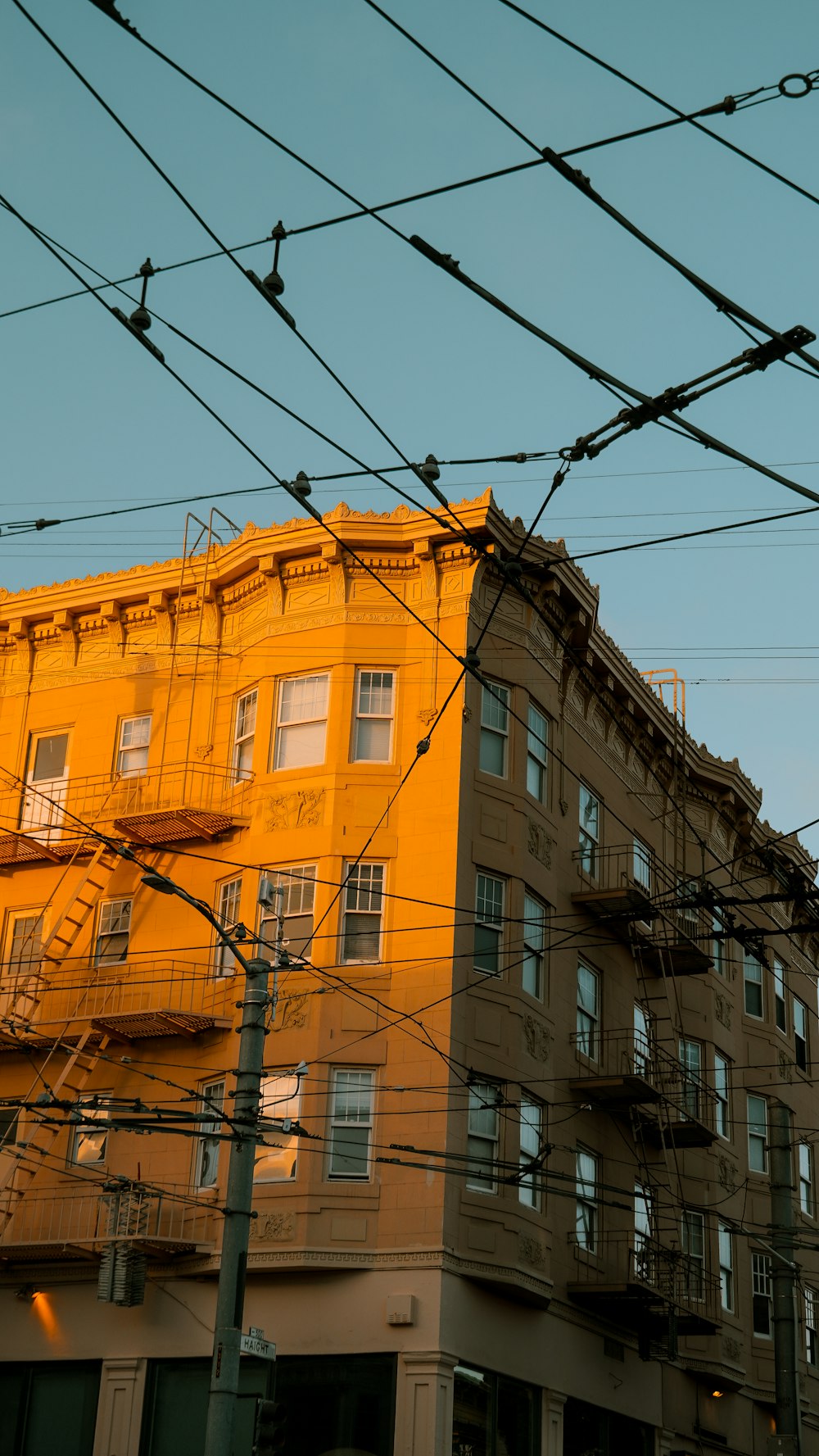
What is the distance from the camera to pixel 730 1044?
3709cm

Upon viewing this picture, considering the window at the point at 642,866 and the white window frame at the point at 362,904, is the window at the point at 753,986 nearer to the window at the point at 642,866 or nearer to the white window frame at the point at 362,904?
the window at the point at 642,866

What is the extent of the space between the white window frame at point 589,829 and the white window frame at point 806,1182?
1170cm

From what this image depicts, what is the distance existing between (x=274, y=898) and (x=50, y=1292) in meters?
9.88

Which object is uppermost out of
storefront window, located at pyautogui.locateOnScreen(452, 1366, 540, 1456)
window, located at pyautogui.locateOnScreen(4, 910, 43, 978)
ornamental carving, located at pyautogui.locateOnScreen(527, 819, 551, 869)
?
ornamental carving, located at pyautogui.locateOnScreen(527, 819, 551, 869)

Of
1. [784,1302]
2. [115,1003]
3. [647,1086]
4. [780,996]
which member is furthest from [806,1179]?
[115,1003]

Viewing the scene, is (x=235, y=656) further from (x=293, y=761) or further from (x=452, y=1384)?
(x=452, y=1384)

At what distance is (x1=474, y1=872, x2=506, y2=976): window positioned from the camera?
2756cm

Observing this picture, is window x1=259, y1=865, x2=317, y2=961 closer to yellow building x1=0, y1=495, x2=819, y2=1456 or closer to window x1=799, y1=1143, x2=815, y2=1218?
yellow building x1=0, y1=495, x2=819, y2=1456

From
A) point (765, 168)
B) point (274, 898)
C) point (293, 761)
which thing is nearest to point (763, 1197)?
point (293, 761)

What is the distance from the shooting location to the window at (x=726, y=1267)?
114ft

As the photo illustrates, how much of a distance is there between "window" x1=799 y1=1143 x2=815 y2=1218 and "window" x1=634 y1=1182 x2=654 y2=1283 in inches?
327

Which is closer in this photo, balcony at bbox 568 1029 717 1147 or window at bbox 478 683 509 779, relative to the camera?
window at bbox 478 683 509 779

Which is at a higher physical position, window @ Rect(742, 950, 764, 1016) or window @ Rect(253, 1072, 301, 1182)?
window @ Rect(742, 950, 764, 1016)

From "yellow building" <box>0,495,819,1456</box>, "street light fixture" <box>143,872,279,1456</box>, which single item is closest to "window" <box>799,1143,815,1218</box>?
"yellow building" <box>0,495,819,1456</box>
